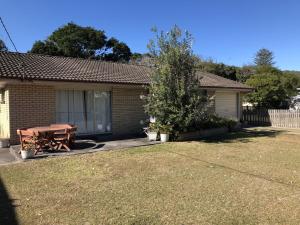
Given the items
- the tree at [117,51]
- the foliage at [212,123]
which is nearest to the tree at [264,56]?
the tree at [117,51]

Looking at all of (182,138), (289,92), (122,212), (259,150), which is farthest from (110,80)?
(289,92)

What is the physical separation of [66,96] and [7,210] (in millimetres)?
8795

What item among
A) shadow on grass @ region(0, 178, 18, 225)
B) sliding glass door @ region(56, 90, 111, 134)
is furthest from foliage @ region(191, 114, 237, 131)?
shadow on grass @ region(0, 178, 18, 225)

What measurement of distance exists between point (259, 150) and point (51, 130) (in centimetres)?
741

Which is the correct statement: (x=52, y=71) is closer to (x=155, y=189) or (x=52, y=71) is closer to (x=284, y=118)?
(x=155, y=189)

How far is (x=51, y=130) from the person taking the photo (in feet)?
33.7

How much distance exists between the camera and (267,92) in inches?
911

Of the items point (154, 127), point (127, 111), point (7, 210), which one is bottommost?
point (7, 210)

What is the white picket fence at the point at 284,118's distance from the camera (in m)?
20.0

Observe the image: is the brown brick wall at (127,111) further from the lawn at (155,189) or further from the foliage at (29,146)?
the foliage at (29,146)

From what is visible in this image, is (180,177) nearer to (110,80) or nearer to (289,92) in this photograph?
(110,80)

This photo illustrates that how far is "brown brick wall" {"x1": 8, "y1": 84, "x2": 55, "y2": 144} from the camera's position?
11.9m

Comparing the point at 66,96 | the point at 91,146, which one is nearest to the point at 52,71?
the point at 66,96

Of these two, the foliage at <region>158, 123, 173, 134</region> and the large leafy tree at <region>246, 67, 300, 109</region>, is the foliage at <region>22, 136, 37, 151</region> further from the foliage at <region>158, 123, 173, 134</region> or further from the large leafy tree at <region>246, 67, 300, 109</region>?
the large leafy tree at <region>246, 67, 300, 109</region>
